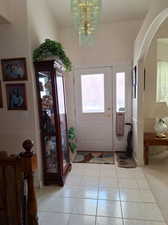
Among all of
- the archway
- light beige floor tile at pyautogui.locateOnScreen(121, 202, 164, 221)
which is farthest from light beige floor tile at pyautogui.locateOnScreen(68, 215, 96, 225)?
the archway

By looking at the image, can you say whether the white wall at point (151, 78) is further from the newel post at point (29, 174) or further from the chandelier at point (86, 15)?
the newel post at point (29, 174)

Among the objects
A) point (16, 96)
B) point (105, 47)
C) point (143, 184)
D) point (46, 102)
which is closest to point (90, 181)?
point (143, 184)

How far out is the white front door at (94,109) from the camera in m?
4.03

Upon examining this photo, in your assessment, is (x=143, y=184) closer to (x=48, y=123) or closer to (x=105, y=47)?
(x=48, y=123)

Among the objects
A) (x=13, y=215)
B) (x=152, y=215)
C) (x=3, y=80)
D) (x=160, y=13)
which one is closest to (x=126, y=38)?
(x=160, y=13)

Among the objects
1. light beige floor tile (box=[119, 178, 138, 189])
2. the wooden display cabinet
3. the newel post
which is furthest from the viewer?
light beige floor tile (box=[119, 178, 138, 189])

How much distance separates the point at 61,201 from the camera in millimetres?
2254

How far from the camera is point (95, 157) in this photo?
151 inches

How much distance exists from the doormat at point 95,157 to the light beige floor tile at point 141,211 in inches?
55.6

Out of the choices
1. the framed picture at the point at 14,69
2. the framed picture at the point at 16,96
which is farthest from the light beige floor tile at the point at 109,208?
the framed picture at the point at 14,69

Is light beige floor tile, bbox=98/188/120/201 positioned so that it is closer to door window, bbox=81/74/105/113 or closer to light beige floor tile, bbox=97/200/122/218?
light beige floor tile, bbox=97/200/122/218

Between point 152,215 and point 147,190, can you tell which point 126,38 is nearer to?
point 147,190

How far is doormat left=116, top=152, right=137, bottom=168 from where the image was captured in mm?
3365

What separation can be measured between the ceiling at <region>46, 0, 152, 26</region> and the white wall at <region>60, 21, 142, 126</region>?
183 mm
